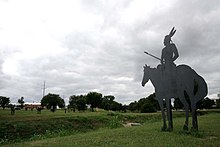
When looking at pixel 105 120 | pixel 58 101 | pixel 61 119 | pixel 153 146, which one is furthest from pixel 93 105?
pixel 153 146

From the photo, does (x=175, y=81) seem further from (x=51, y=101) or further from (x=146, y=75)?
(x=51, y=101)

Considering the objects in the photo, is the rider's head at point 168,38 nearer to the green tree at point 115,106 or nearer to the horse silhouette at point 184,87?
the horse silhouette at point 184,87

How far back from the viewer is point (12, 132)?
25188mm

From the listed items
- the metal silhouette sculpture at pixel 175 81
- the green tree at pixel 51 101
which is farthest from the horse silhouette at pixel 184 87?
the green tree at pixel 51 101

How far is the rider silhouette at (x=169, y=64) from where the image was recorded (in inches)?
651

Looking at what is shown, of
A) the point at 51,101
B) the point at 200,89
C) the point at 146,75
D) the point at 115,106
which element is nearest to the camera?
the point at 200,89

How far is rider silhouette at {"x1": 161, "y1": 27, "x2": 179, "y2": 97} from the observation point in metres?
16.5

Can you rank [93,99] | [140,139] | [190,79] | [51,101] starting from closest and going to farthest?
1. [140,139]
2. [190,79]
3. [51,101]
4. [93,99]

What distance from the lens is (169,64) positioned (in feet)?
54.6

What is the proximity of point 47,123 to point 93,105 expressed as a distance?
58347 mm

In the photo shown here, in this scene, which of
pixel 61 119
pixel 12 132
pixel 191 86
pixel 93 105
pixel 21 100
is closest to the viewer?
pixel 191 86

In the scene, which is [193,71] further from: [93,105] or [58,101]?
[93,105]

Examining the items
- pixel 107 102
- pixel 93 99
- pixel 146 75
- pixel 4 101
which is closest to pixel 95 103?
pixel 93 99

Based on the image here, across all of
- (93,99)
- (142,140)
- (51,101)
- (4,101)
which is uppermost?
(93,99)
